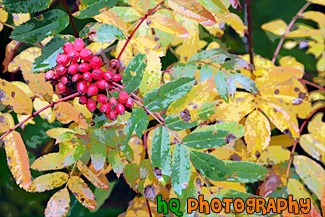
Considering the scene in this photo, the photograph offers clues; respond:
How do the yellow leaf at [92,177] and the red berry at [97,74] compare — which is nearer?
the red berry at [97,74]

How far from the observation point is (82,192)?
624 mm

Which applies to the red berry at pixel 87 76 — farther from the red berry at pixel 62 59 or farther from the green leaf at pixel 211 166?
the green leaf at pixel 211 166

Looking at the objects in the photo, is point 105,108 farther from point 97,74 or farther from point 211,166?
point 211,166

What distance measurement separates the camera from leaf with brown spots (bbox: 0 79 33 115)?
23.0 inches

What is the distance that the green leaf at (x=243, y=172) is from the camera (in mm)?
513

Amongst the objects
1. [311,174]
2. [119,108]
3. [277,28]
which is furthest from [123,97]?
[277,28]

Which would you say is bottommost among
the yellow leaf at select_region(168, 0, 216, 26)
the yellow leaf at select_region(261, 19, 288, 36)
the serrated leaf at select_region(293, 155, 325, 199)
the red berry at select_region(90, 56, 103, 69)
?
the serrated leaf at select_region(293, 155, 325, 199)

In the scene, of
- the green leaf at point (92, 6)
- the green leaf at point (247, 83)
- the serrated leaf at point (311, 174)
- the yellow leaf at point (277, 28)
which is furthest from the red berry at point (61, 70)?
the yellow leaf at point (277, 28)

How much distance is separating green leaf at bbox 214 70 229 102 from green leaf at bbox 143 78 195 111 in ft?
0.44

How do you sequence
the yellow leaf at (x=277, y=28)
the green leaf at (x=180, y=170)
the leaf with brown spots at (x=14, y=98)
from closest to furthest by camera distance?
the green leaf at (x=180, y=170) → the leaf with brown spots at (x=14, y=98) → the yellow leaf at (x=277, y=28)

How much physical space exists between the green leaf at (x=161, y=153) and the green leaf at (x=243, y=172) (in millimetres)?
104

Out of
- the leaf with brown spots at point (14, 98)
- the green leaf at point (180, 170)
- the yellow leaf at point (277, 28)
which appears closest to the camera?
the green leaf at point (180, 170)

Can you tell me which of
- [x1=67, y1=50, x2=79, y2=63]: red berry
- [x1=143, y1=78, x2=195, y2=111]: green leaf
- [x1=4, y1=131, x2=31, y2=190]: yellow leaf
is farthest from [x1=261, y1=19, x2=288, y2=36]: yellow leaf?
[x1=4, y1=131, x2=31, y2=190]: yellow leaf

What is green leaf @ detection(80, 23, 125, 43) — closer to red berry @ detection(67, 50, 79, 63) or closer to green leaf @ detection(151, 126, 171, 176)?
red berry @ detection(67, 50, 79, 63)
